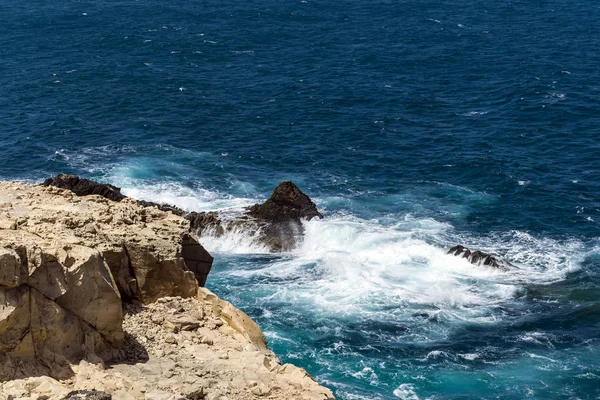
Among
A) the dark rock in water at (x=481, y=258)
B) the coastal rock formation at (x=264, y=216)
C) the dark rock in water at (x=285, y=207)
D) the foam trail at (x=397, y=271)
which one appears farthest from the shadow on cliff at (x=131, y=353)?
the dark rock in water at (x=285, y=207)

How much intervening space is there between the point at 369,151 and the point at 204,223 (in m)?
24.7

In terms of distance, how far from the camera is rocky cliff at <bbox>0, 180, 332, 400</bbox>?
30.3 meters

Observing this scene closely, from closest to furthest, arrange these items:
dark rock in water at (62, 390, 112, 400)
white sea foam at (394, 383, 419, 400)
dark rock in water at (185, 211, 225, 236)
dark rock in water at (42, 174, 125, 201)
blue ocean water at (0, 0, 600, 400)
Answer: dark rock in water at (62, 390, 112, 400), white sea foam at (394, 383, 419, 400), blue ocean water at (0, 0, 600, 400), dark rock in water at (42, 174, 125, 201), dark rock in water at (185, 211, 225, 236)

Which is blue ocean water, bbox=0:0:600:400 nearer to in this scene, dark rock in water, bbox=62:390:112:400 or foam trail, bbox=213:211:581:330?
foam trail, bbox=213:211:581:330

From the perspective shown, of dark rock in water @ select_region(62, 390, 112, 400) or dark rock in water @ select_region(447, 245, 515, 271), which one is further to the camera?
dark rock in water @ select_region(447, 245, 515, 271)

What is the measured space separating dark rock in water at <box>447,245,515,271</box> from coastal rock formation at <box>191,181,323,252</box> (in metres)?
13.4

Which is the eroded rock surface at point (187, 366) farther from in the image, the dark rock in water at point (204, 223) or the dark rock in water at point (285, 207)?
the dark rock in water at point (285, 207)

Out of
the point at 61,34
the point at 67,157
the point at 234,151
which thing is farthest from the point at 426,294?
the point at 61,34

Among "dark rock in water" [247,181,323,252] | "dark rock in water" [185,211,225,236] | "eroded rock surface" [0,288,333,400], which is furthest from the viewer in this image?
"dark rock in water" [185,211,225,236]

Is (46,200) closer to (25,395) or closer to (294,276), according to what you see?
(25,395)

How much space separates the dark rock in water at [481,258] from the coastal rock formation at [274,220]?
13.4 metres

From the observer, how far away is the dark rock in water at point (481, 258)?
74.8 meters

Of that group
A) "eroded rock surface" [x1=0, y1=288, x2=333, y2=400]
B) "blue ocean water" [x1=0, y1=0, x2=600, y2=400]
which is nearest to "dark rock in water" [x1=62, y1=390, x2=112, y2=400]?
"eroded rock surface" [x1=0, y1=288, x2=333, y2=400]

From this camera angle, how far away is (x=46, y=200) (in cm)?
3859
